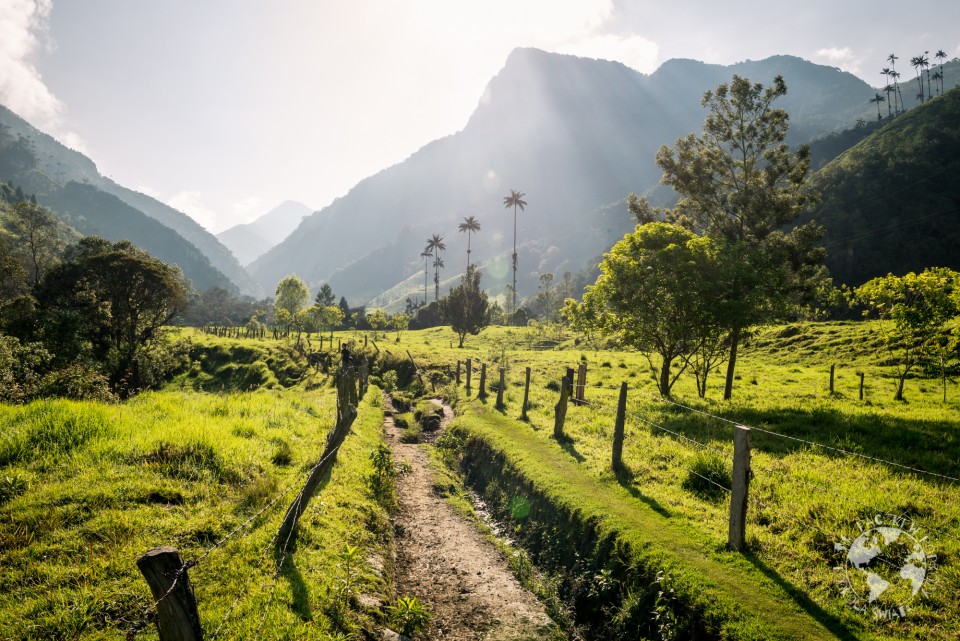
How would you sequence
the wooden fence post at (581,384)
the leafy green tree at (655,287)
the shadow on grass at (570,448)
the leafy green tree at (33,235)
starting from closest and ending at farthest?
the shadow on grass at (570,448) → the leafy green tree at (655,287) → the wooden fence post at (581,384) → the leafy green tree at (33,235)

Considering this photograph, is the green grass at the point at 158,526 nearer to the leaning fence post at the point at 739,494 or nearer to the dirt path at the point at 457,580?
the dirt path at the point at 457,580

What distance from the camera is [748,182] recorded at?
1083 inches

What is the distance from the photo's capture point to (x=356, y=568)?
338 inches

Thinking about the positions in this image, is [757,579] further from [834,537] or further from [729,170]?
[729,170]

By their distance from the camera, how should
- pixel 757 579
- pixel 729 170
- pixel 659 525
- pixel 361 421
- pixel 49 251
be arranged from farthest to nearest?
pixel 49 251 → pixel 729 170 → pixel 361 421 → pixel 659 525 → pixel 757 579

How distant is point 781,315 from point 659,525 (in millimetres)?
16511

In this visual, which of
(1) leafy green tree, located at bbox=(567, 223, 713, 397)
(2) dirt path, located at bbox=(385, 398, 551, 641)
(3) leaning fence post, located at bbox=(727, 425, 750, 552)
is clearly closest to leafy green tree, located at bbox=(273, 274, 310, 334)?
(1) leafy green tree, located at bbox=(567, 223, 713, 397)

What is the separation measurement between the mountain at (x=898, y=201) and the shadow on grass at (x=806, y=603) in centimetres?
11830

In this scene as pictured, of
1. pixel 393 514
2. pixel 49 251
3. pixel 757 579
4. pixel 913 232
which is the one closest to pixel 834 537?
pixel 757 579

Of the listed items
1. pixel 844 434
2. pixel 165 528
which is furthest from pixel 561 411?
pixel 165 528

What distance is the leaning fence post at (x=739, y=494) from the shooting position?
8.19 metres

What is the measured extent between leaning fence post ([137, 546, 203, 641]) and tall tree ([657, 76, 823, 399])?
24.1 meters

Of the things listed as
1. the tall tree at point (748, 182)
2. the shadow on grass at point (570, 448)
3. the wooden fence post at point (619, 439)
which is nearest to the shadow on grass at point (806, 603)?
the wooden fence post at point (619, 439)

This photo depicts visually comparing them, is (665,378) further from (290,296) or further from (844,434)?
(290,296)
